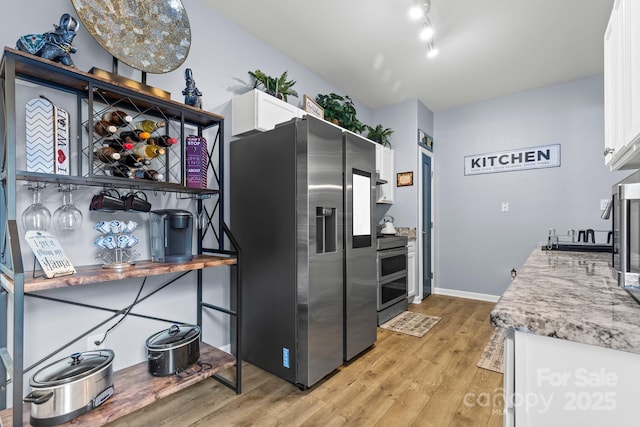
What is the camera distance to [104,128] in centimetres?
168

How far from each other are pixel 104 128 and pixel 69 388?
1.31 metres

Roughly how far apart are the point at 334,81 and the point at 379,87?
1.97ft

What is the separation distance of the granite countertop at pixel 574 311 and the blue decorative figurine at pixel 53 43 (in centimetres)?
210

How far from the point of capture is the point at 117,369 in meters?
1.88

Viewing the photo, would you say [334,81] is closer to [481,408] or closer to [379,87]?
[379,87]

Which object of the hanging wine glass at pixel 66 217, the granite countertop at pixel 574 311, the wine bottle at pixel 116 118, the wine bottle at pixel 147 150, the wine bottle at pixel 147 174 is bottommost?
the granite countertop at pixel 574 311

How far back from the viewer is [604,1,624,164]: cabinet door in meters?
1.28

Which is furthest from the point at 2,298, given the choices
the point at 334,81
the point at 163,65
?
the point at 334,81

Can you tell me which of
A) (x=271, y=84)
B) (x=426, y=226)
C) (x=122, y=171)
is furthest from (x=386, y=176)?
(x=122, y=171)

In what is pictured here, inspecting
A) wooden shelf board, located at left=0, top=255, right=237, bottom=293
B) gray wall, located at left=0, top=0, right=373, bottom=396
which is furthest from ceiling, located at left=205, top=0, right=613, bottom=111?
wooden shelf board, located at left=0, top=255, right=237, bottom=293

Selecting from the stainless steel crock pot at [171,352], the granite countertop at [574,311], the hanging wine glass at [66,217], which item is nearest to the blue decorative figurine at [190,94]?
the hanging wine glass at [66,217]

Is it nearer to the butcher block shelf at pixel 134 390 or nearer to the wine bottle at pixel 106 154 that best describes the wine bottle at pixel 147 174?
the wine bottle at pixel 106 154

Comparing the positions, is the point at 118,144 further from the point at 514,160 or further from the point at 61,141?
the point at 514,160

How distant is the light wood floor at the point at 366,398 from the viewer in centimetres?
172
